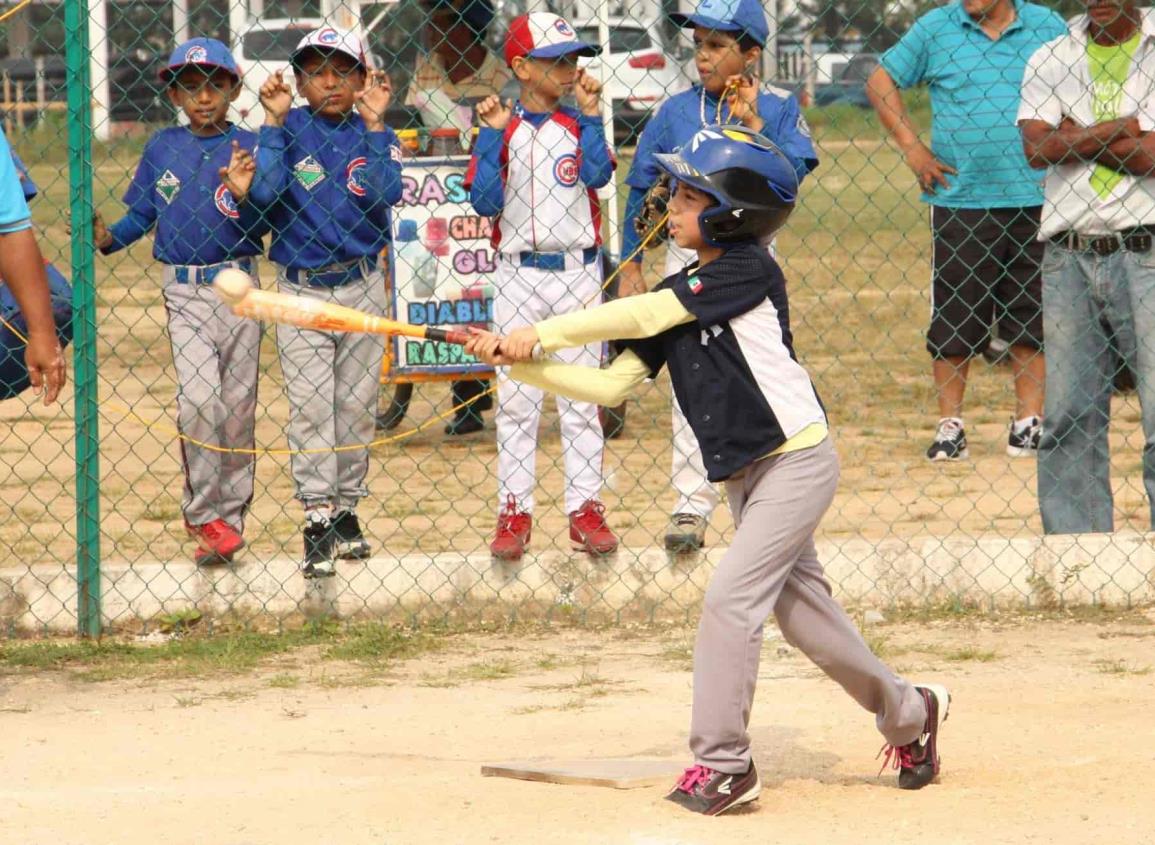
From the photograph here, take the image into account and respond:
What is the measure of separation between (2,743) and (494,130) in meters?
2.64

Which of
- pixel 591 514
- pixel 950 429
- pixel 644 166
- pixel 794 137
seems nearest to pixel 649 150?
pixel 644 166

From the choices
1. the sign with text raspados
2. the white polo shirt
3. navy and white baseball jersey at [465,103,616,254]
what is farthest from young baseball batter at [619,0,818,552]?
the sign with text raspados

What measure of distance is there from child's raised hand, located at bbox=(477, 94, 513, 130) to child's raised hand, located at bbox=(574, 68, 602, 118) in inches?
10.2

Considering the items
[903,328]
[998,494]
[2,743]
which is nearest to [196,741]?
[2,743]

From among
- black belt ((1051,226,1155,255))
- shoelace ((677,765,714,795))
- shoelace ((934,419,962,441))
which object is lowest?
shoelace ((677,765,714,795))

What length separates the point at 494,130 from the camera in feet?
20.4

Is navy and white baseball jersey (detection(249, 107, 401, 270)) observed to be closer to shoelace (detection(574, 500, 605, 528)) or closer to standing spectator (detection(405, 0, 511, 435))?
shoelace (detection(574, 500, 605, 528))

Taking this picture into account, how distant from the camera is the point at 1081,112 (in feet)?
20.4

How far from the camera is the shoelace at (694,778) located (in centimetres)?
418

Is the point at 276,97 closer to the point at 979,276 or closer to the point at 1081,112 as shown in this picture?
the point at 1081,112

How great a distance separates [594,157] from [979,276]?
254 centimetres

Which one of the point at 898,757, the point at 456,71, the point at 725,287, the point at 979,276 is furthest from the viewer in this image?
the point at 456,71

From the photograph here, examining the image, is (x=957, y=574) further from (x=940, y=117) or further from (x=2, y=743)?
(x=2, y=743)

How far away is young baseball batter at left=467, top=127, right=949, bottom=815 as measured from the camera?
13.7 feet
